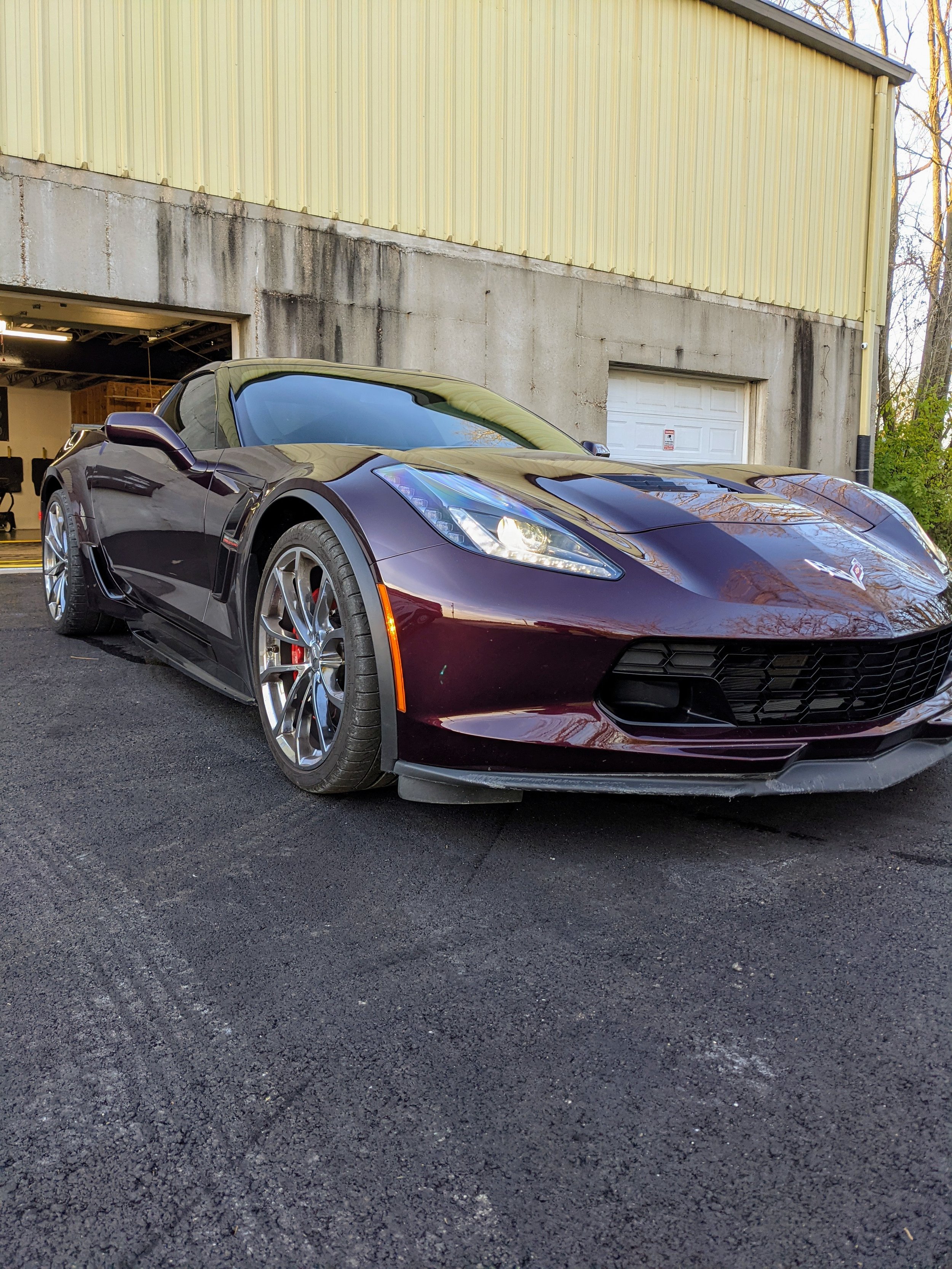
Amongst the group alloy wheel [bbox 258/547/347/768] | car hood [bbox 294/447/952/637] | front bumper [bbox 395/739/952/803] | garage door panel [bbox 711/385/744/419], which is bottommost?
front bumper [bbox 395/739/952/803]

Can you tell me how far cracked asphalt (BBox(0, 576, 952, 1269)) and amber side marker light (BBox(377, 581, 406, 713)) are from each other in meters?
0.35

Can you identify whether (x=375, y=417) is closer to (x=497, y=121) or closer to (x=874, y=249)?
(x=497, y=121)

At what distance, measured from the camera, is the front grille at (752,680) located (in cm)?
201

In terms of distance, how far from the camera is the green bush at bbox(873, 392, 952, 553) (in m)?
11.8

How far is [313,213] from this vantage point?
317 inches

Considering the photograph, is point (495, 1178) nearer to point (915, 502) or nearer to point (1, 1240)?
point (1, 1240)

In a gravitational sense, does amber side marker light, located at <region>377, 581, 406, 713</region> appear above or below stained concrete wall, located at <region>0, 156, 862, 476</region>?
below

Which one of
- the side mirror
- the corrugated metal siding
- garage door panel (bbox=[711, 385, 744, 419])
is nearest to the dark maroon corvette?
the side mirror

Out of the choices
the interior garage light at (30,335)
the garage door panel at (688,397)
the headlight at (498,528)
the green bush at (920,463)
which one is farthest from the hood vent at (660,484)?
the interior garage light at (30,335)

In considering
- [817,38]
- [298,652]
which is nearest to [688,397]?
[817,38]

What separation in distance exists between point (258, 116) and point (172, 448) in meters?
5.87

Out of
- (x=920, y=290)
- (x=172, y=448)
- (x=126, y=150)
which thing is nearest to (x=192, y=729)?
(x=172, y=448)

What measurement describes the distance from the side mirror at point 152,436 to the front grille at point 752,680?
176cm

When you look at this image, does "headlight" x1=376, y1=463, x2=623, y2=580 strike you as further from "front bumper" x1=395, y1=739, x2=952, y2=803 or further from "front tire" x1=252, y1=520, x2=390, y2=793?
"front bumper" x1=395, y1=739, x2=952, y2=803
